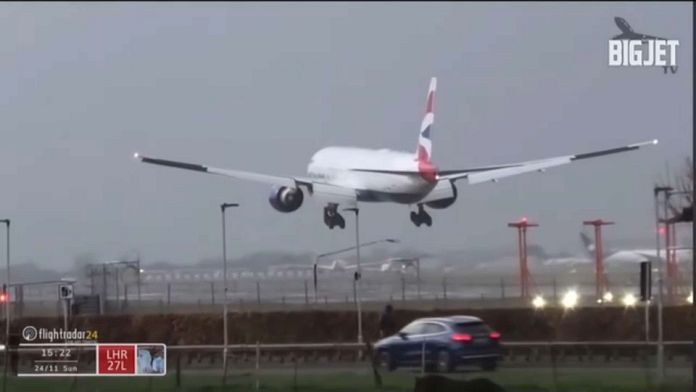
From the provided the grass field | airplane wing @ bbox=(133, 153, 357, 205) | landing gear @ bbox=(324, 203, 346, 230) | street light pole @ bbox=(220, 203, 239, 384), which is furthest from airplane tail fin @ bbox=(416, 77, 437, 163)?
the grass field

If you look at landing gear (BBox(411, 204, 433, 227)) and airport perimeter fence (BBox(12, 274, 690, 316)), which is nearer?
landing gear (BBox(411, 204, 433, 227))

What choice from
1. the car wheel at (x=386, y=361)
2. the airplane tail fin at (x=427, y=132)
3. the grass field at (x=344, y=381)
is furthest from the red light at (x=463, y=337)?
the airplane tail fin at (x=427, y=132)

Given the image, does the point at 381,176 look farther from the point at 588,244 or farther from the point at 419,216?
the point at 588,244

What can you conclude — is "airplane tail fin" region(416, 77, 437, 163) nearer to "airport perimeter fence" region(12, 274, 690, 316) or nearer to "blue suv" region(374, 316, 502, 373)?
"airport perimeter fence" region(12, 274, 690, 316)

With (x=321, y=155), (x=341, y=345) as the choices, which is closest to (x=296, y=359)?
(x=341, y=345)

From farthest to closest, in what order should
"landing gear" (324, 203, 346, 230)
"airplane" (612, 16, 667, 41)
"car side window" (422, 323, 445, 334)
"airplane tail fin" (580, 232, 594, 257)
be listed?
"airplane tail fin" (580, 232, 594, 257)
"landing gear" (324, 203, 346, 230)
"car side window" (422, 323, 445, 334)
"airplane" (612, 16, 667, 41)

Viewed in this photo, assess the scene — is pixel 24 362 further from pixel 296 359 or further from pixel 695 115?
pixel 695 115

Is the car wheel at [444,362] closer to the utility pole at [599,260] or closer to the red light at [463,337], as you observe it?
the red light at [463,337]
